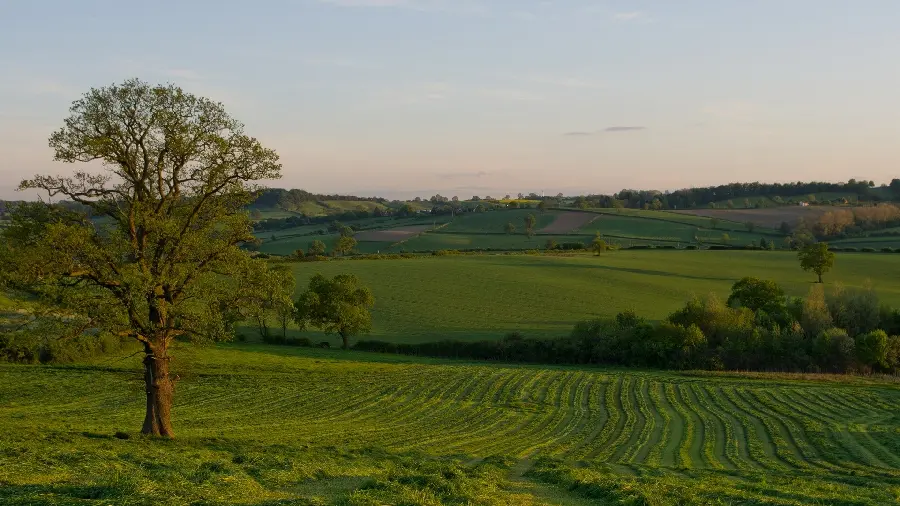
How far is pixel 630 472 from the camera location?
20453mm

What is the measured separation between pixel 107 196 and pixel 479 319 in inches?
2275

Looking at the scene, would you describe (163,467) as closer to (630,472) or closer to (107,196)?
(107,196)

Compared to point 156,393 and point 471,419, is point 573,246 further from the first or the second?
point 156,393

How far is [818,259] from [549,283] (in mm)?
33940

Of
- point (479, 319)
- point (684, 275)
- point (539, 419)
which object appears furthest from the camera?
point (684, 275)

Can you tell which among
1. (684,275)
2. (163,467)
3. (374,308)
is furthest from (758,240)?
(163,467)

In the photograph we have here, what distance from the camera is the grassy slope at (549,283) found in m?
76.6

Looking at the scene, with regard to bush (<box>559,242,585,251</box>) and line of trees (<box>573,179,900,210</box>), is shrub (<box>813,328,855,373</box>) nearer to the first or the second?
bush (<box>559,242,585,251</box>)

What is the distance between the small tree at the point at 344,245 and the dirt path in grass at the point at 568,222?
40.5 meters

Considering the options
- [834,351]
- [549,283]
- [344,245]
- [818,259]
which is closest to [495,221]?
[344,245]

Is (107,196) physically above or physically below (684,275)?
above

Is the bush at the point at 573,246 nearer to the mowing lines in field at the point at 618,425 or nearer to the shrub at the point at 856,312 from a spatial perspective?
the shrub at the point at 856,312

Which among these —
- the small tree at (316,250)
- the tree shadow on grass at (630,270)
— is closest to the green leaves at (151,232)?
the tree shadow on grass at (630,270)

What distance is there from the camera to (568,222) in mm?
152250
